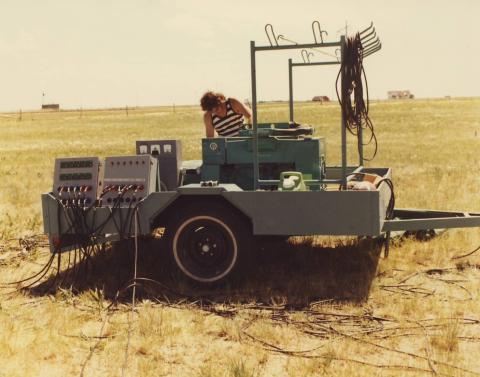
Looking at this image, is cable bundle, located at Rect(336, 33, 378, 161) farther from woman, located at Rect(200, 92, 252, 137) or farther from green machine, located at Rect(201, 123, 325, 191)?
woman, located at Rect(200, 92, 252, 137)

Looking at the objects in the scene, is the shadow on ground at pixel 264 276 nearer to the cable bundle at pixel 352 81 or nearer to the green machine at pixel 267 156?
the green machine at pixel 267 156

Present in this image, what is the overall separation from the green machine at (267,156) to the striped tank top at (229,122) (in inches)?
35.7

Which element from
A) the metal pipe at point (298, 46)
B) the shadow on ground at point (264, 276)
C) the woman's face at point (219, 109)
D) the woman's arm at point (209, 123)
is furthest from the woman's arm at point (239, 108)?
the metal pipe at point (298, 46)

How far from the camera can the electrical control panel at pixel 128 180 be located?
5918 millimetres

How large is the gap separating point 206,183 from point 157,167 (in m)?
0.78

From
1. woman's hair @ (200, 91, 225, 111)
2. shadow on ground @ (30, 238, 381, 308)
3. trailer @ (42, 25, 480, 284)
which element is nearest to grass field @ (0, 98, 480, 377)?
shadow on ground @ (30, 238, 381, 308)

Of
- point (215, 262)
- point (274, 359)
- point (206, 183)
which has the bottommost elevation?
point (274, 359)

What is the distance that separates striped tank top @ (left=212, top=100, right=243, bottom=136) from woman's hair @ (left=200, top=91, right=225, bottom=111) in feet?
0.58

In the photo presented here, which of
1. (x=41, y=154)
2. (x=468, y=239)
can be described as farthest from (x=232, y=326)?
(x=41, y=154)

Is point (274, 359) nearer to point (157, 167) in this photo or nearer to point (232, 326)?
point (232, 326)

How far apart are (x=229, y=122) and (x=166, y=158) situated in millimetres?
1233

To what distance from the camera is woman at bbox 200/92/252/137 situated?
290 inches

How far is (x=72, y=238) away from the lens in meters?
6.12

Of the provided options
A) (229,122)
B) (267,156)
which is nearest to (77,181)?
(267,156)
